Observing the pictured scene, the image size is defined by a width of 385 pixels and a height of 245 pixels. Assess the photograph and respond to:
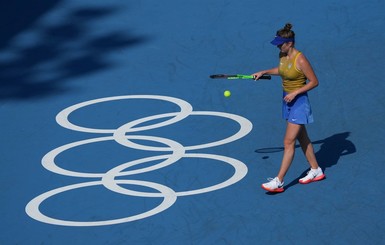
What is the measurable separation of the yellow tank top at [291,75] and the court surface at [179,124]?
134cm

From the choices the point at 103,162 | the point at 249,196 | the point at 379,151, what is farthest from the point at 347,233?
the point at 103,162

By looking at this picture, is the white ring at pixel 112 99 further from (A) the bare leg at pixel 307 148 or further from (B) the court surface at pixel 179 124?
(A) the bare leg at pixel 307 148

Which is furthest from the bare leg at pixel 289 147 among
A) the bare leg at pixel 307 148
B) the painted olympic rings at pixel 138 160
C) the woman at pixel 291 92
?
the painted olympic rings at pixel 138 160

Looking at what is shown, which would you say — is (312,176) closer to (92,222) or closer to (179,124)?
(179,124)

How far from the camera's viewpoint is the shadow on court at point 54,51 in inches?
600

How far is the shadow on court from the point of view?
50.0ft

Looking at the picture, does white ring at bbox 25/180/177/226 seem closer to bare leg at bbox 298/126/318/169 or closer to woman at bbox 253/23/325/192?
woman at bbox 253/23/325/192

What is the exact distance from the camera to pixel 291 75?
37.4ft

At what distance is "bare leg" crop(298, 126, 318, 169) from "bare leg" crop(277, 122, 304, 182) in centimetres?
19

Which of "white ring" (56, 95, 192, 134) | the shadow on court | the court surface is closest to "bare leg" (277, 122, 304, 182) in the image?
the court surface

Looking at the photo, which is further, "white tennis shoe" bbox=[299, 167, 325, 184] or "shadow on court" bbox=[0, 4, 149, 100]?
"shadow on court" bbox=[0, 4, 149, 100]

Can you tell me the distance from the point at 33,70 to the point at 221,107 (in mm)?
3711

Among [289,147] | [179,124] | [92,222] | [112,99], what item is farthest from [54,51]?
[289,147]

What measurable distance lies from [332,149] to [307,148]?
1.14 m
